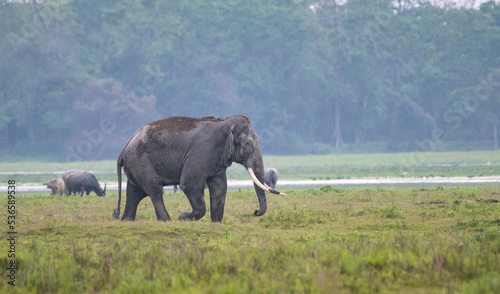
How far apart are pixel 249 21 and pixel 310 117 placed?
11.7 meters

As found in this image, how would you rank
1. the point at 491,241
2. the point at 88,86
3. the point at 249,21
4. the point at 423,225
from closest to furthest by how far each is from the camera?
the point at 491,241
the point at 423,225
the point at 88,86
the point at 249,21

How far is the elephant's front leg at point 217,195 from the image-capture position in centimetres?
1694

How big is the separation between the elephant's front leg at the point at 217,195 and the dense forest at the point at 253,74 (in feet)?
205

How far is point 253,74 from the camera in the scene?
83.8 m

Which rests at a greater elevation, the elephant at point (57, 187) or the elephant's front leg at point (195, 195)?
the elephant at point (57, 187)

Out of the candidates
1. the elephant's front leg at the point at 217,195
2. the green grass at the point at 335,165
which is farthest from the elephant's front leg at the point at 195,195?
the green grass at the point at 335,165

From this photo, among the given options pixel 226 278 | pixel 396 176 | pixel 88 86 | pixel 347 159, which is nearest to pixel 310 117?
pixel 347 159

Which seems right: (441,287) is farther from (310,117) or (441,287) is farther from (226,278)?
(310,117)

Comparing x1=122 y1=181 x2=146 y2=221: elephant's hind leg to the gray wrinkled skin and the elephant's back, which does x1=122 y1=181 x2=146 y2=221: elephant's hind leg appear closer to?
the gray wrinkled skin

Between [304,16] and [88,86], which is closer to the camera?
[88,86]

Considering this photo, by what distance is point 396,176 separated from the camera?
149 ft

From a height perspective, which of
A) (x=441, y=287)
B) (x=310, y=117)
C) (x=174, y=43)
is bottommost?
(x=441, y=287)

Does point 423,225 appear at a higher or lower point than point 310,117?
lower

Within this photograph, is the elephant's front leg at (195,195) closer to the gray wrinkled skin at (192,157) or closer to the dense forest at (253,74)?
the gray wrinkled skin at (192,157)
